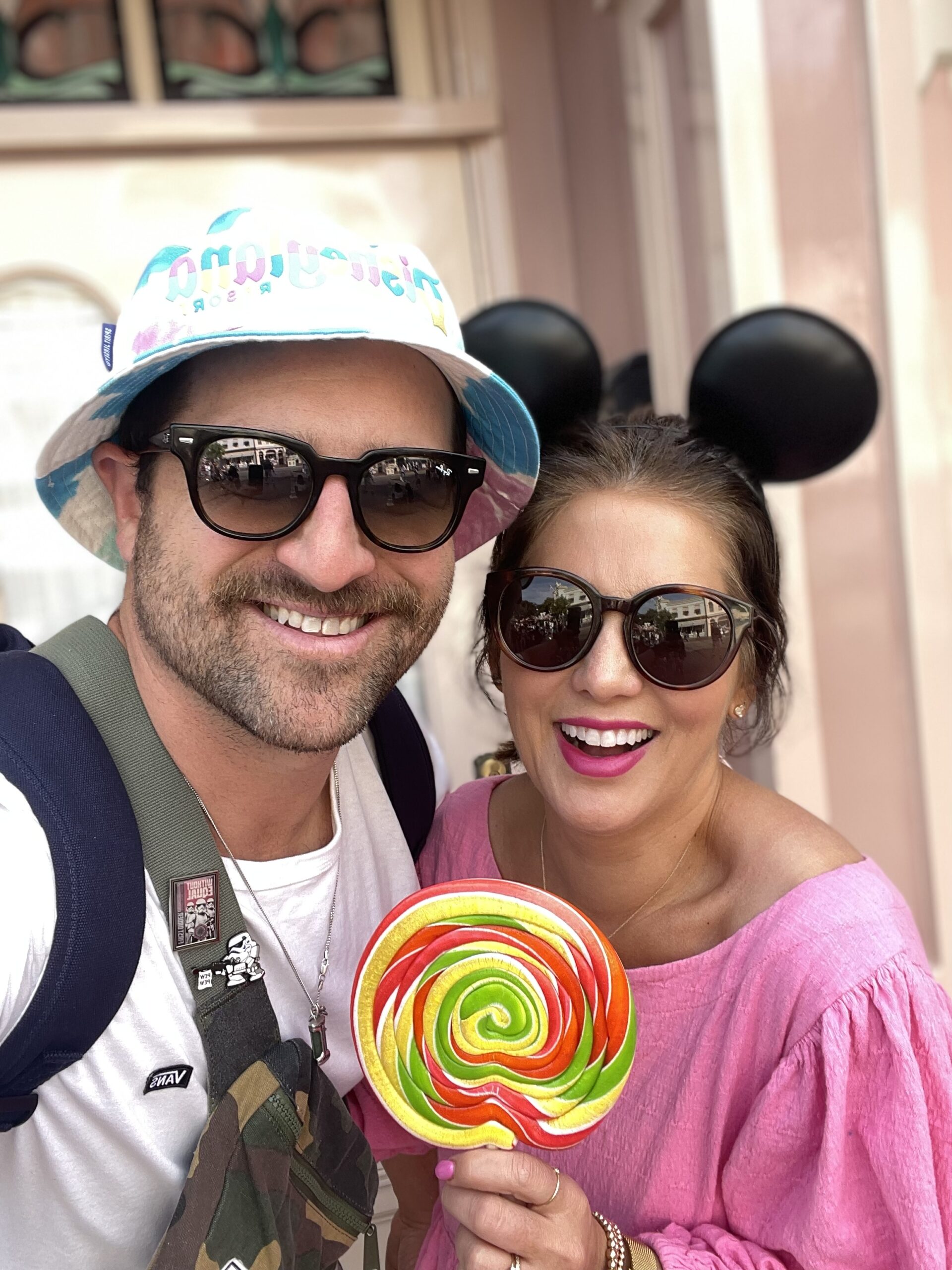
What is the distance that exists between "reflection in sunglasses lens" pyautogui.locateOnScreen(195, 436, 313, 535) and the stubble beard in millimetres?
87

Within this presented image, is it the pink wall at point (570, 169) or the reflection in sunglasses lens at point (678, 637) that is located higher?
the pink wall at point (570, 169)

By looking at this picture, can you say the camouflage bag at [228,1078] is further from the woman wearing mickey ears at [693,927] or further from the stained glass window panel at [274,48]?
the stained glass window panel at [274,48]

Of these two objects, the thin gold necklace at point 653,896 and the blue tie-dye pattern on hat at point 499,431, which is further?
the thin gold necklace at point 653,896

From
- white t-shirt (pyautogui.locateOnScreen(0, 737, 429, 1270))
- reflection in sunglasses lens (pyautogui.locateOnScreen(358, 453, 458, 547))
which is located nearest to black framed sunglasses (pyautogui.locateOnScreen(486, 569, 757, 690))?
reflection in sunglasses lens (pyautogui.locateOnScreen(358, 453, 458, 547))

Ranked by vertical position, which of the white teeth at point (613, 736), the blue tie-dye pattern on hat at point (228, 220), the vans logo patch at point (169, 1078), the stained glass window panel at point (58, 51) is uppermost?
the stained glass window panel at point (58, 51)

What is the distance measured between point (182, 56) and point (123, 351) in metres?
2.61

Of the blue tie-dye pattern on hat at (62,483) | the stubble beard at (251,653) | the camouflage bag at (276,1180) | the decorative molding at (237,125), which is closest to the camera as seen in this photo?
the camouflage bag at (276,1180)

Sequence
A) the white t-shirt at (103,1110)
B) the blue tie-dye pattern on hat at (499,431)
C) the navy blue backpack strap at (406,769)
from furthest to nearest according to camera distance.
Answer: the navy blue backpack strap at (406,769)
the blue tie-dye pattern on hat at (499,431)
the white t-shirt at (103,1110)

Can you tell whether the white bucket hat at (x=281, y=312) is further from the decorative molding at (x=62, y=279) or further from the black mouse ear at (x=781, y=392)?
the decorative molding at (x=62, y=279)

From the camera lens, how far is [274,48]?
376 cm

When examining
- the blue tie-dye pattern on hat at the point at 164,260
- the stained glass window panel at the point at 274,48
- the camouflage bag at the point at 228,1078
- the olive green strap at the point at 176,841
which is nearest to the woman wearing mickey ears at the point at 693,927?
the camouflage bag at the point at 228,1078

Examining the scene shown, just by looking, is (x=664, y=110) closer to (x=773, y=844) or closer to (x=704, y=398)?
(x=704, y=398)

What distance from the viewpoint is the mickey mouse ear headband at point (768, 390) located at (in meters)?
1.94

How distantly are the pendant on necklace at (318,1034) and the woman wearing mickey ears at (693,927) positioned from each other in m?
0.29
